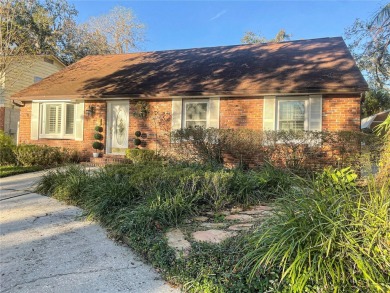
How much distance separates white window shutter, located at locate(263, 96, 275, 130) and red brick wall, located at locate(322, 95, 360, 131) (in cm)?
147

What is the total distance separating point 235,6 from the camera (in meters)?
12.6

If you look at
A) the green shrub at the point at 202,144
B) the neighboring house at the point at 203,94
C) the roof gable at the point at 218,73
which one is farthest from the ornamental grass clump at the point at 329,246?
the roof gable at the point at 218,73

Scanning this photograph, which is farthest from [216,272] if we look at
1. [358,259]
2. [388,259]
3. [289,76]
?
[289,76]

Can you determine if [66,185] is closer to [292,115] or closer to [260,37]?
[292,115]

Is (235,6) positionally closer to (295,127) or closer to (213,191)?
(295,127)

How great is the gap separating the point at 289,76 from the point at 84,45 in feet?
74.7

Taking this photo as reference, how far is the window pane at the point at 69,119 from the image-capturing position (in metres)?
12.5

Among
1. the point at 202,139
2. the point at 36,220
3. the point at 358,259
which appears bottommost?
the point at 36,220

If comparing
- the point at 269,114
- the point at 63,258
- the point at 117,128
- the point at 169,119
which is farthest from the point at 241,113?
the point at 63,258

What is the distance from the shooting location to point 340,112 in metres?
9.04

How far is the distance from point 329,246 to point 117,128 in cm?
1059

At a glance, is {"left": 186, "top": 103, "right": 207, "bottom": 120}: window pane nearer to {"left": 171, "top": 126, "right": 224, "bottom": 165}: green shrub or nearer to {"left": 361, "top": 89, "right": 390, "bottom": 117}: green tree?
{"left": 171, "top": 126, "right": 224, "bottom": 165}: green shrub

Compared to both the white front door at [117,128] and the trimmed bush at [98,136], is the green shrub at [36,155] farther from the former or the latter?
the white front door at [117,128]

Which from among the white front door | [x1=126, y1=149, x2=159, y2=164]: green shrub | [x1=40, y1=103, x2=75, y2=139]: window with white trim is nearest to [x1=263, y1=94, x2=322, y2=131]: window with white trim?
[x1=126, y1=149, x2=159, y2=164]: green shrub
